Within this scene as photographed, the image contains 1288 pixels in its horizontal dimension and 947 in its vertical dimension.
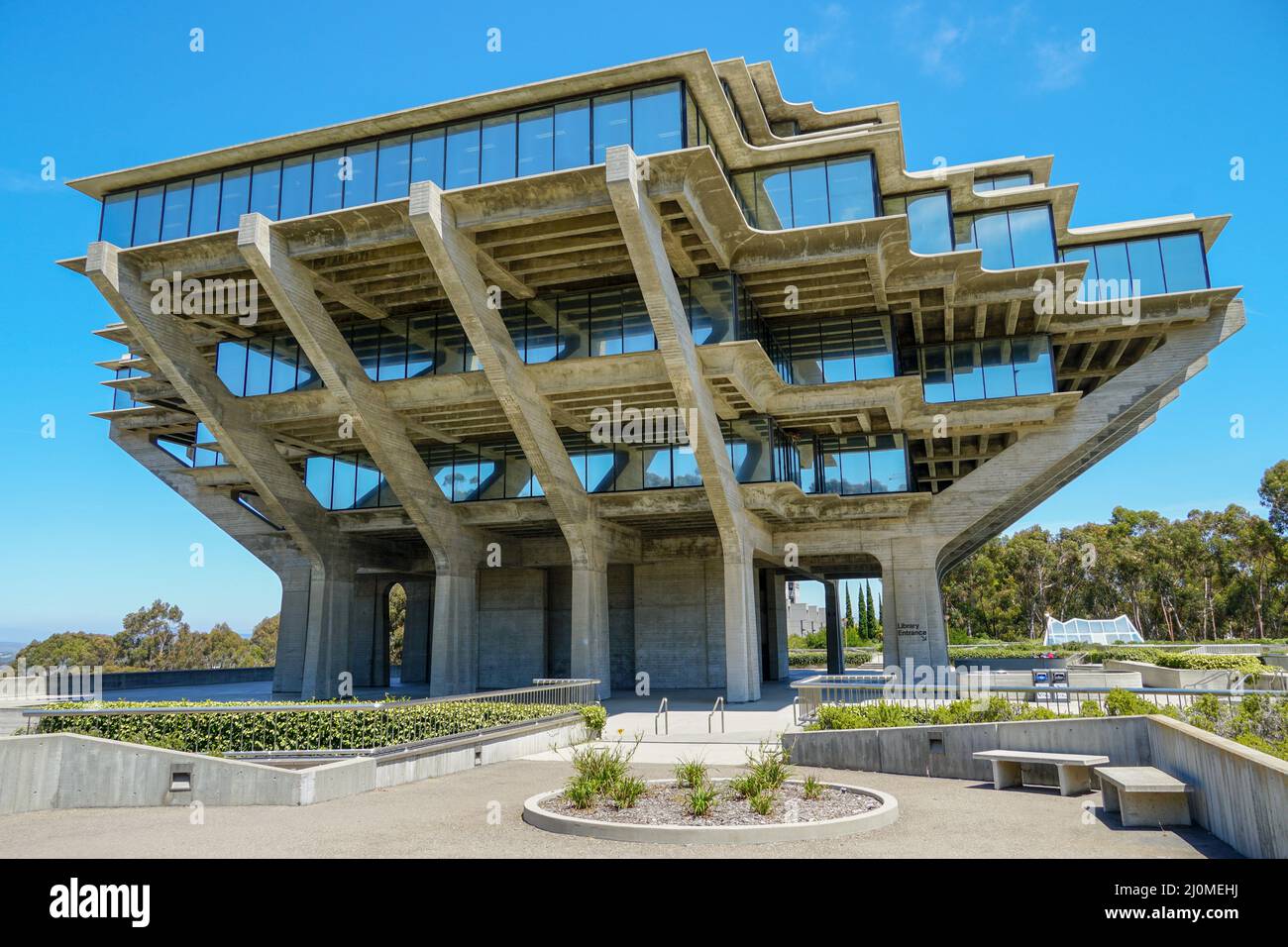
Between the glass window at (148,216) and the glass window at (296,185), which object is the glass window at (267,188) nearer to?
the glass window at (296,185)

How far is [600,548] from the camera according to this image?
32.2m

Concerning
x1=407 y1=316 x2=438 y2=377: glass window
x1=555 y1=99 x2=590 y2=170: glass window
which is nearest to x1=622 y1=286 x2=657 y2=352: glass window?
x1=555 y1=99 x2=590 y2=170: glass window

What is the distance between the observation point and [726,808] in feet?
33.0

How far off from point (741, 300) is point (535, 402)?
7.32 metres

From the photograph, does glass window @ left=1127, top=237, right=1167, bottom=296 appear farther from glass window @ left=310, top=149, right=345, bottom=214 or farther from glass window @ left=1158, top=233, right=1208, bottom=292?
glass window @ left=310, top=149, right=345, bottom=214

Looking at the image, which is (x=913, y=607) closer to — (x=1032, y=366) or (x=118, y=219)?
(x=1032, y=366)

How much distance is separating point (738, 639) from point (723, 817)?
64.3ft

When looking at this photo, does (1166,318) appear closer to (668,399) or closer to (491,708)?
(668,399)

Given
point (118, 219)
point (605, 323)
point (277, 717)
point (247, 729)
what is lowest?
point (247, 729)

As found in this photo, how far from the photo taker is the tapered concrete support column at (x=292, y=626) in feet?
122

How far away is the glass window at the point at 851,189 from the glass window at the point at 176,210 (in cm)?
2049

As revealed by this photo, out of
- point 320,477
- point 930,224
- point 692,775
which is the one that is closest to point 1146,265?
point 930,224

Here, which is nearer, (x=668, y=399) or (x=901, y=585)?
(x=668, y=399)
